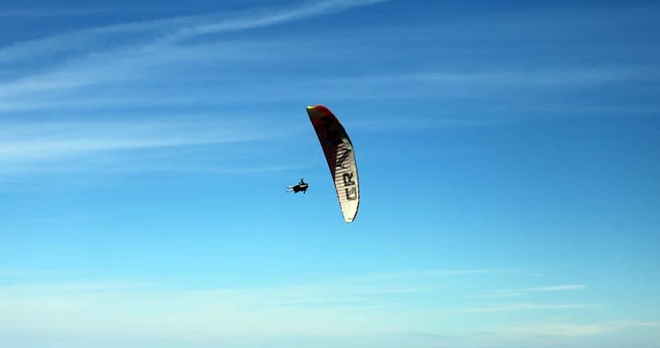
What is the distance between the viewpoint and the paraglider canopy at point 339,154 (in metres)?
84.8

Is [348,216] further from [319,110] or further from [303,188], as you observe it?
[319,110]

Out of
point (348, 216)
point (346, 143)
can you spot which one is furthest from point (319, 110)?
point (348, 216)

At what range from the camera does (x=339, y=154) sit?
8656 centimetres

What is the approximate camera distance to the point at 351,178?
85625 millimetres

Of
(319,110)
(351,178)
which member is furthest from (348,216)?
(319,110)

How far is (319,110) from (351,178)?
350 inches

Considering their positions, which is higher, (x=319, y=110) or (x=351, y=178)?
(x=319, y=110)

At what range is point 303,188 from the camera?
85.4m

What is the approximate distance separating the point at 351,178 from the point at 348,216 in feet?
16.8

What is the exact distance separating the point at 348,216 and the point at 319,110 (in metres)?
13.2

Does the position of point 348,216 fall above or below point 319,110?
below

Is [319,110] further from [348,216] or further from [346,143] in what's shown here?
[348,216]

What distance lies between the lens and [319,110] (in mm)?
86000

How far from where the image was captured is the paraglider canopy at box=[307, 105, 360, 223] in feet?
278
